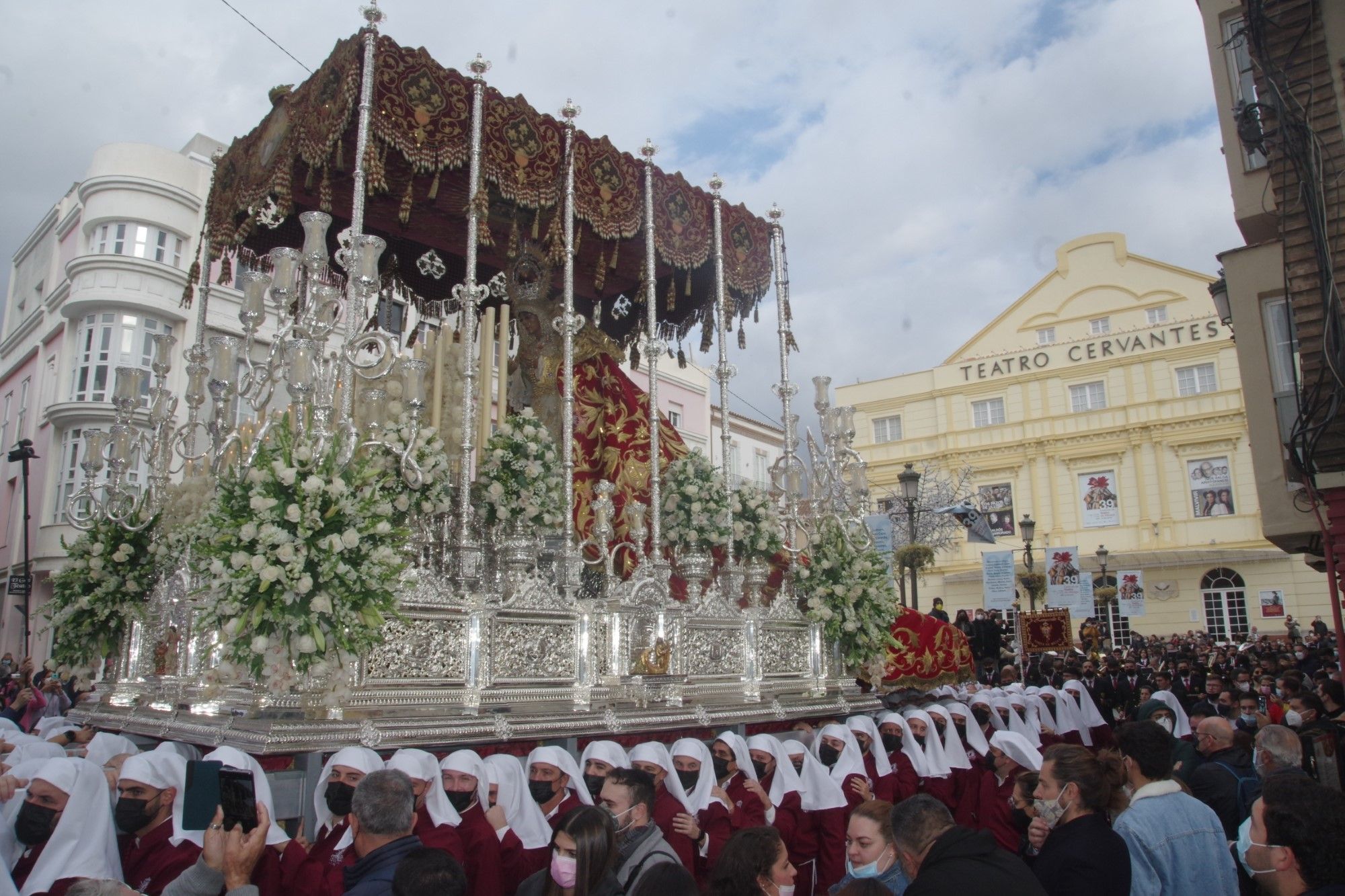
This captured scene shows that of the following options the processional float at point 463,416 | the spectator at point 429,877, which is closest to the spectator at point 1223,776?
the processional float at point 463,416

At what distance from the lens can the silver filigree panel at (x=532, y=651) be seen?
7816 millimetres

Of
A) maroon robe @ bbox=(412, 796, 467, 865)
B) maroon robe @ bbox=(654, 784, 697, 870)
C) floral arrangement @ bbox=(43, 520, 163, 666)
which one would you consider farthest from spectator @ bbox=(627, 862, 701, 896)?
floral arrangement @ bbox=(43, 520, 163, 666)

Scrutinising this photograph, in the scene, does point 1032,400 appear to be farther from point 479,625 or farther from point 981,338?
point 479,625

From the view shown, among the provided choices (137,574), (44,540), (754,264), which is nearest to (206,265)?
(137,574)

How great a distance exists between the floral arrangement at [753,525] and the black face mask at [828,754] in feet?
13.2

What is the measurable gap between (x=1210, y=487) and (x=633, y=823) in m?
36.5

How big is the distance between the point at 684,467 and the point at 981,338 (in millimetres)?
34800

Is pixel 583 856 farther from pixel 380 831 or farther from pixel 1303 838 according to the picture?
pixel 1303 838

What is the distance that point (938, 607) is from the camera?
52.0 feet

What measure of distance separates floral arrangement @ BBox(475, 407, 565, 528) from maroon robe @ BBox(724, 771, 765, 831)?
11.1 ft

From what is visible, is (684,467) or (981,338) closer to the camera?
(684,467)

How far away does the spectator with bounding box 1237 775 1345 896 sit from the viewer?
10.2 feet

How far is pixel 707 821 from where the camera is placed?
5.85 metres

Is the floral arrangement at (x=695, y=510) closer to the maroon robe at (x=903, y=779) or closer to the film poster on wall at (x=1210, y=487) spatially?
the maroon robe at (x=903, y=779)
